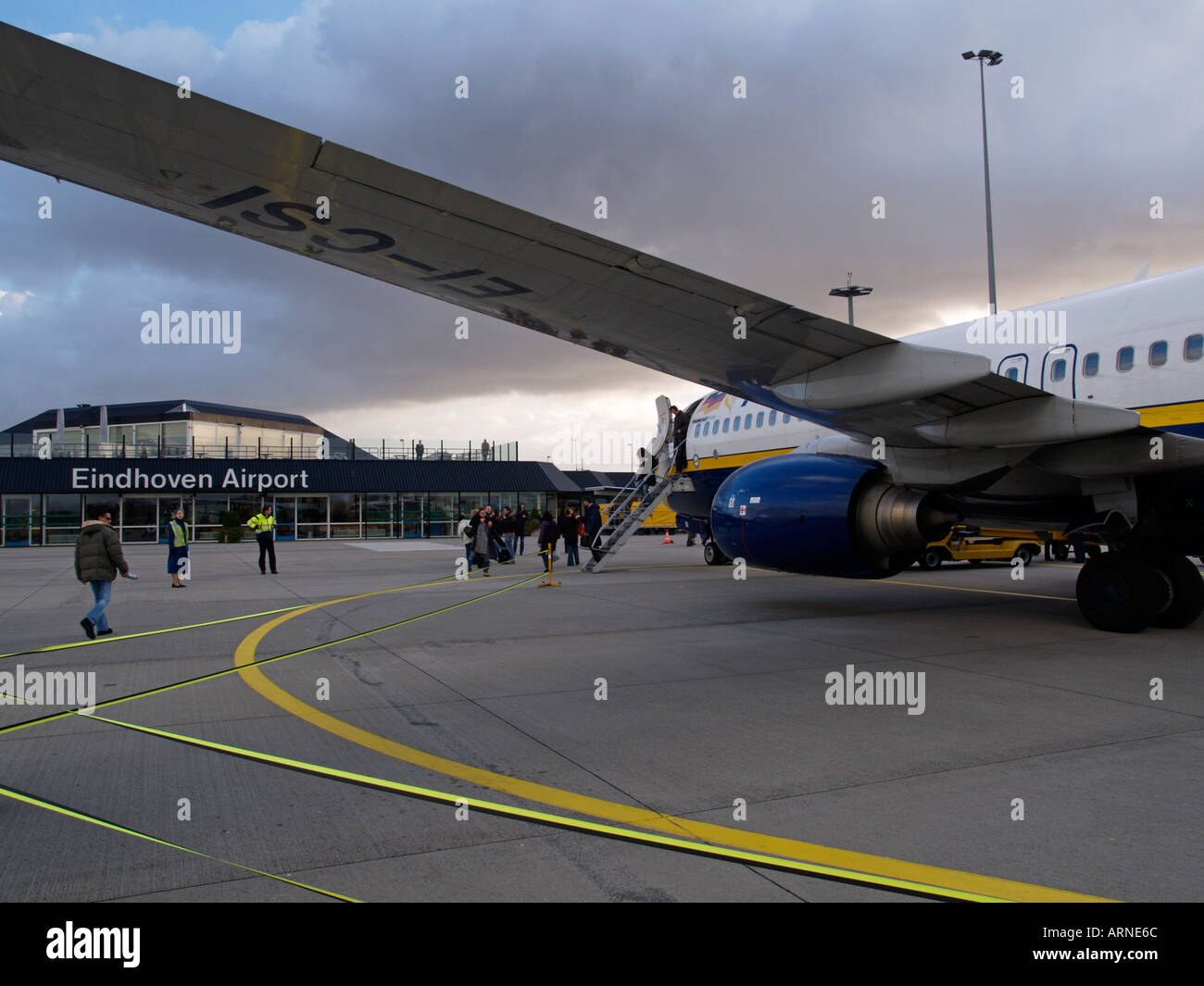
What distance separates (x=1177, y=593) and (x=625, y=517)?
12412mm

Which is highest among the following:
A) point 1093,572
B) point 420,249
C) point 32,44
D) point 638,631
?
point 32,44

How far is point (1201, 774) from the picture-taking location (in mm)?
4434

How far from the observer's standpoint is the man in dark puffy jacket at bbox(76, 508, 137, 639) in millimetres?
9664

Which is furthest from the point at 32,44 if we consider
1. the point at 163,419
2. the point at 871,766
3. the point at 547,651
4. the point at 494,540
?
the point at 163,419

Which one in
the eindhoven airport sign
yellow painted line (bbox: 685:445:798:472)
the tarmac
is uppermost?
the eindhoven airport sign

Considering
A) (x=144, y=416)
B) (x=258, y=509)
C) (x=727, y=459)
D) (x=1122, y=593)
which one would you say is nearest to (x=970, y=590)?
(x=727, y=459)

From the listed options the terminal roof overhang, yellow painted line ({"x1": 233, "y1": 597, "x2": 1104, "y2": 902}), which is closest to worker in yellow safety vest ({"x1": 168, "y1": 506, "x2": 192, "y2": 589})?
yellow painted line ({"x1": 233, "y1": 597, "x2": 1104, "y2": 902})

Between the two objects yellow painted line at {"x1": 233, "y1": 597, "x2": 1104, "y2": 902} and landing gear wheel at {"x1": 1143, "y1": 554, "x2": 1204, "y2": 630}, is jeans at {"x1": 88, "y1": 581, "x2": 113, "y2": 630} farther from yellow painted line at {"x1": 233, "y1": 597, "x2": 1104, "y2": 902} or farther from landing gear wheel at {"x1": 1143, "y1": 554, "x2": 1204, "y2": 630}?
landing gear wheel at {"x1": 1143, "y1": 554, "x2": 1204, "y2": 630}

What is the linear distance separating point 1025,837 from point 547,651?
18.1ft

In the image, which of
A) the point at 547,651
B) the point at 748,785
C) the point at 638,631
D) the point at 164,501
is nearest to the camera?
the point at 748,785

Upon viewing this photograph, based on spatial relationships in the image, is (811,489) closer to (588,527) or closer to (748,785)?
(748,785)

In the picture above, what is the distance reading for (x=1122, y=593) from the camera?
29.6 feet

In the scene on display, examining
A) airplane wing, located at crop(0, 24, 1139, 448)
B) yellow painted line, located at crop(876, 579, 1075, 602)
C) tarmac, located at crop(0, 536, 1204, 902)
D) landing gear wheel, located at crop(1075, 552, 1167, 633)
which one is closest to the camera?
tarmac, located at crop(0, 536, 1204, 902)

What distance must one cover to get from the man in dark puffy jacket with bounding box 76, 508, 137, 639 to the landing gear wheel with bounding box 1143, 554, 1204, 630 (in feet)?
39.2
